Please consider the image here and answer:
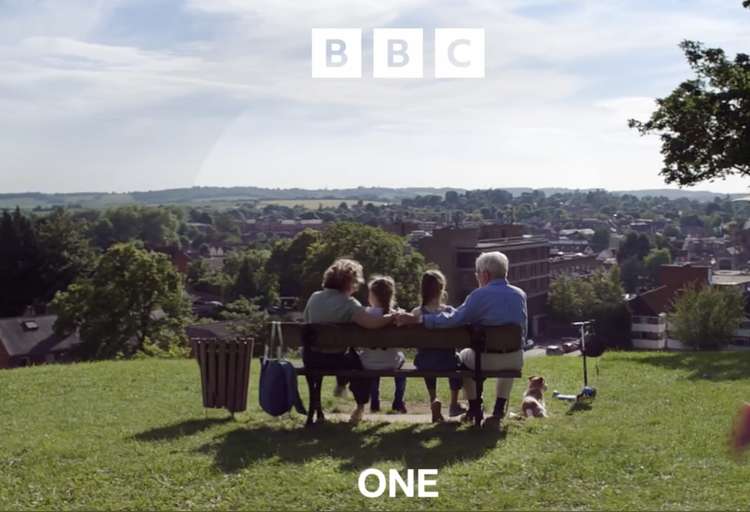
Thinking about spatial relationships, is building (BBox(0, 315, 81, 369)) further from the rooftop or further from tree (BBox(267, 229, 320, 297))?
tree (BBox(267, 229, 320, 297))

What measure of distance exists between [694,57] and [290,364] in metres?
15.5

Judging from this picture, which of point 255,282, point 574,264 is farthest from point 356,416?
point 574,264

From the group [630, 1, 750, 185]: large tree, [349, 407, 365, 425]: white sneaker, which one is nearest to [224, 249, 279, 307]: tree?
[630, 1, 750, 185]: large tree

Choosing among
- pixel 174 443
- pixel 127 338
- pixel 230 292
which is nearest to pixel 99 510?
pixel 174 443

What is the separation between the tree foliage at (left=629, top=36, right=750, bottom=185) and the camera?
62.7 ft

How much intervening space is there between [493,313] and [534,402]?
1387 mm

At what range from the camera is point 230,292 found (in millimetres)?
78125

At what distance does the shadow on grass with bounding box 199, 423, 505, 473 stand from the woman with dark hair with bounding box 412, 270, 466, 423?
541 mm

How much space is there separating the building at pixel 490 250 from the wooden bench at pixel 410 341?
43.1m

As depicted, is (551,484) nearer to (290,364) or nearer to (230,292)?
(290,364)

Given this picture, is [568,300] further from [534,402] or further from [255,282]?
[534,402]

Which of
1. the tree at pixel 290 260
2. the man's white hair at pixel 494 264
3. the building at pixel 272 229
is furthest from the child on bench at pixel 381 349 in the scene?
the building at pixel 272 229

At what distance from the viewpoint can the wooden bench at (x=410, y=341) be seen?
772 cm

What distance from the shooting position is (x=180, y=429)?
8.03 metres
